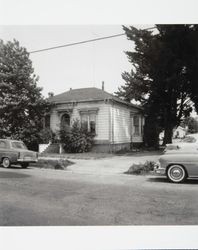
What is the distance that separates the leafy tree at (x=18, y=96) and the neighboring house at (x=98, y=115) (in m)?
1.64

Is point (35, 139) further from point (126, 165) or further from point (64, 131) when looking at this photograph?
point (126, 165)

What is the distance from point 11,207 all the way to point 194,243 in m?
3.92

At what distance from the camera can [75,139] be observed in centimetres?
2097

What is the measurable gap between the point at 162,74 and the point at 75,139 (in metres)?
7.12

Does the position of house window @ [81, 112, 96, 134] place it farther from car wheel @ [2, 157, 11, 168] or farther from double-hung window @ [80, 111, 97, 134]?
car wheel @ [2, 157, 11, 168]

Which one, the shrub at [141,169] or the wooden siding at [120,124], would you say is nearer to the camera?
the shrub at [141,169]

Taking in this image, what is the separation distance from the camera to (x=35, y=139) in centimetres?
2203

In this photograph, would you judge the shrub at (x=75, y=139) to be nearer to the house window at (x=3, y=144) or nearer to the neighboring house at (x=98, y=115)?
the neighboring house at (x=98, y=115)

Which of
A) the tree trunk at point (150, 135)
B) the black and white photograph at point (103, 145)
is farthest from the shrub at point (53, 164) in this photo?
the tree trunk at point (150, 135)

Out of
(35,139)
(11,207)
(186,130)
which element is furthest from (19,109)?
(186,130)

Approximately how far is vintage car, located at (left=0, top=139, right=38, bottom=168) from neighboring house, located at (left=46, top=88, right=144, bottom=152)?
724 centimetres

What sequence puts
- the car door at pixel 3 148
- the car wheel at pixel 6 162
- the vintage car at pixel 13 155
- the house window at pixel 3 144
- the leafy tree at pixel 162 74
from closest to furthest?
the vintage car at pixel 13 155, the car wheel at pixel 6 162, the car door at pixel 3 148, the house window at pixel 3 144, the leafy tree at pixel 162 74

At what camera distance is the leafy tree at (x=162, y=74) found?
20.4 meters

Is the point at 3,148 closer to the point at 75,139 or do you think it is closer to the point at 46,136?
the point at 75,139
